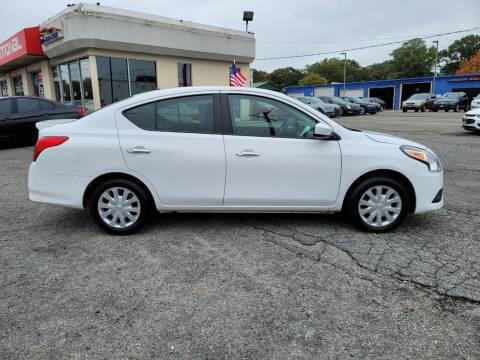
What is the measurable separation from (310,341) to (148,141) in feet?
8.55

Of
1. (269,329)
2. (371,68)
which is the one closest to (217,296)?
(269,329)

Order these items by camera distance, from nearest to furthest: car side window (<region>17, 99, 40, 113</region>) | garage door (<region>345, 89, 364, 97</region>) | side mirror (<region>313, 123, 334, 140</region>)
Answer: side mirror (<region>313, 123, 334, 140</region>), car side window (<region>17, 99, 40, 113</region>), garage door (<region>345, 89, 364, 97</region>)

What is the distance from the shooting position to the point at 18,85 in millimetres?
21844

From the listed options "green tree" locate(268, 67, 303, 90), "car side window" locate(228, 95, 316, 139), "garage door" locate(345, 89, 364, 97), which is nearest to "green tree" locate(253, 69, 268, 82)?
"green tree" locate(268, 67, 303, 90)

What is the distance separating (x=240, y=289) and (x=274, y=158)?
1531mm

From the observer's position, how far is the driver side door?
13.6 feet

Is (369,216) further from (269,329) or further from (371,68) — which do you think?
(371,68)

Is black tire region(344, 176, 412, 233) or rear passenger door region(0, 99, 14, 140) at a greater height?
rear passenger door region(0, 99, 14, 140)

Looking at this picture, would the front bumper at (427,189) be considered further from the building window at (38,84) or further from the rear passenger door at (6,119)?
the building window at (38,84)

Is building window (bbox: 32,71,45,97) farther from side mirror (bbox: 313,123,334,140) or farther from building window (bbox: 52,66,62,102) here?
side mirror (bbox: 313,123,334,140)

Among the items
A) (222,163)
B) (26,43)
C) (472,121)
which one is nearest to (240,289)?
(222,163)

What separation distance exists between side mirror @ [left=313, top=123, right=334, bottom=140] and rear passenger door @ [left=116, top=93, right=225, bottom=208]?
1018 mm

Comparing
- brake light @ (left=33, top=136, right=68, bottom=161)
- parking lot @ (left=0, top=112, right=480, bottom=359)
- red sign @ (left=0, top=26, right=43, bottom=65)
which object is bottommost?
parking lot @ (left=0, top=112, right=480, bottom=359)

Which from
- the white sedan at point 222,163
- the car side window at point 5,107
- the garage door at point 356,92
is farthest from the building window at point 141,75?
the garage door at point 356,92
